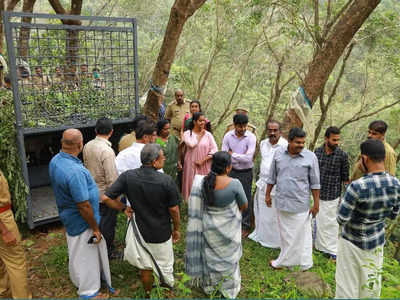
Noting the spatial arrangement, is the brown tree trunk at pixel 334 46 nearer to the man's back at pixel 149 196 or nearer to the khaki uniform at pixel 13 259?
the man's back at pixel 149 196

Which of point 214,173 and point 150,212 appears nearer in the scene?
point 150,212

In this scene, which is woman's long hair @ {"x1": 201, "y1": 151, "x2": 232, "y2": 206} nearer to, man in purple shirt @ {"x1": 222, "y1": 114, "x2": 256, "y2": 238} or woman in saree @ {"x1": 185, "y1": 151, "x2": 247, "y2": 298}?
woman in saree @ {"x1": 185, "y1": 151, "x2": 247, "y2": 298}

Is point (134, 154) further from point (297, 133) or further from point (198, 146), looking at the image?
point (297, 133)

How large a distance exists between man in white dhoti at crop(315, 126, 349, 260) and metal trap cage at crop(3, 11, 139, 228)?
117 inches

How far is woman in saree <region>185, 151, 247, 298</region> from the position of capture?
10.5ft

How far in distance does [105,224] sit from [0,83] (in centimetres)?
395

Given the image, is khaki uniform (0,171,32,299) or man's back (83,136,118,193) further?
man's back (83,136,118,193)

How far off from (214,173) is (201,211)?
0.43 meters

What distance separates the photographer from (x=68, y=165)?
9.93ft

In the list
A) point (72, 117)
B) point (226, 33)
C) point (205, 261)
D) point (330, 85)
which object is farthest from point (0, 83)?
point (330, 85)

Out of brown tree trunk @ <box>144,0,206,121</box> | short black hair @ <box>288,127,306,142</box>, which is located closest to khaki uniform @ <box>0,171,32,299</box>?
short black hair @ <box>288,127,306,142</box>

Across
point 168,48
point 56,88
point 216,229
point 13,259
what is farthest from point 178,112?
point 13,259

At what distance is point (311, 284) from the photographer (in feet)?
11.6

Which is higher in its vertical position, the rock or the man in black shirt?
the man in black shirt
